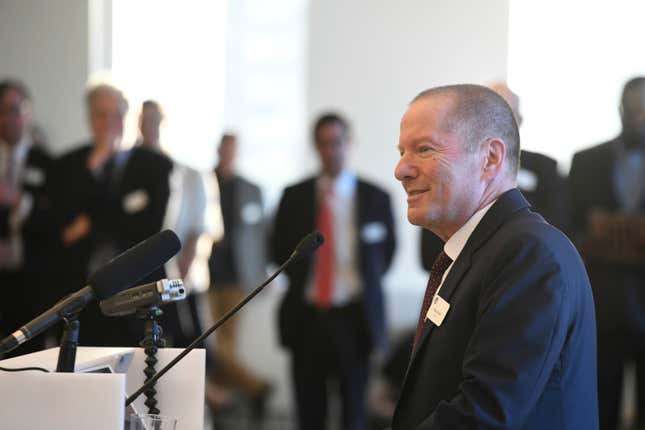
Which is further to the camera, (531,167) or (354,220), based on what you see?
(354,220)

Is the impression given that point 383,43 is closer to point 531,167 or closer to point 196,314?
point 196,314

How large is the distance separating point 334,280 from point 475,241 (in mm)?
2829

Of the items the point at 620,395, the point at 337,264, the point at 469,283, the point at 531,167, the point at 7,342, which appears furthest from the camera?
the point at 337,264

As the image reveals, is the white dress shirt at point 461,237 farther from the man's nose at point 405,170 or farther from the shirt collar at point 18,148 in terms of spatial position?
the shirt collar at point 18,148

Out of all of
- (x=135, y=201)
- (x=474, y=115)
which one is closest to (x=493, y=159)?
(x=474, y=115)

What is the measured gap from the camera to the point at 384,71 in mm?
6367

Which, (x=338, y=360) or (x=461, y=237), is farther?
(x=338, y=360)

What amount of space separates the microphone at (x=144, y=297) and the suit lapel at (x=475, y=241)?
47cm

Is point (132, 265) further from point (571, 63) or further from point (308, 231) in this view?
point (571, 63)

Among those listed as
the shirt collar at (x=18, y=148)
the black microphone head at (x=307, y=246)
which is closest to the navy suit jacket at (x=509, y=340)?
the black microphone head at (x=307, y=246)

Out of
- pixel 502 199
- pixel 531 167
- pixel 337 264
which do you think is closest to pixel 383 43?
pixel 337 264

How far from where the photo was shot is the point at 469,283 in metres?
1.84

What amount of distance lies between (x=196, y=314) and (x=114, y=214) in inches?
51.7

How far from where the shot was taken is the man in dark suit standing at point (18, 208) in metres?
4.79
